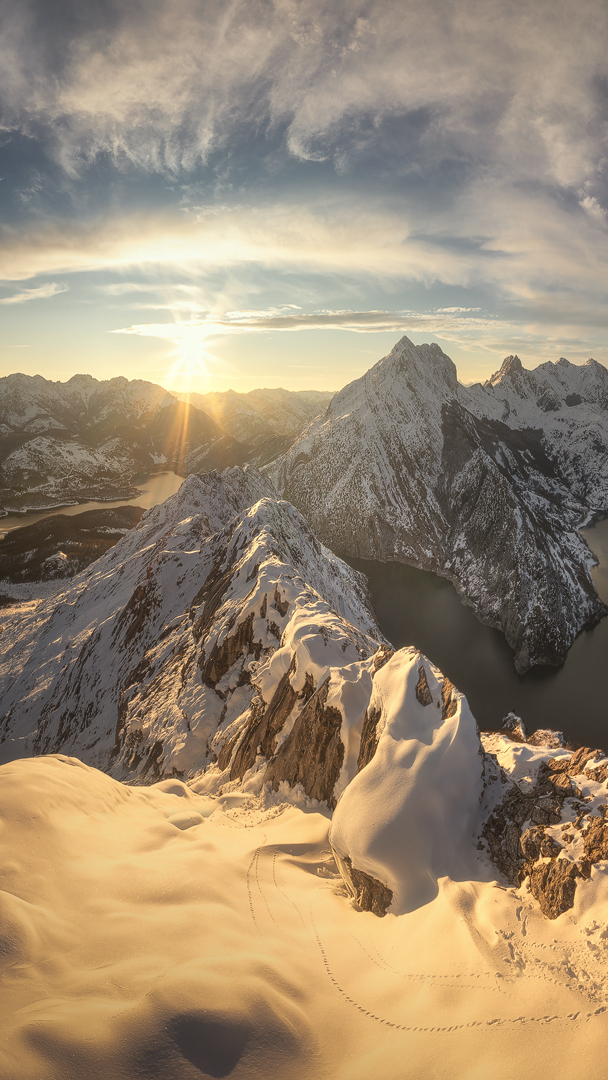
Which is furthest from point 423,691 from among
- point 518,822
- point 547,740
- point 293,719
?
point 547,740

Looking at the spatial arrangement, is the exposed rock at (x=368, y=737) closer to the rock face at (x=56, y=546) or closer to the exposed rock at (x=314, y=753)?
the exposed rock at (x=314, y=753)

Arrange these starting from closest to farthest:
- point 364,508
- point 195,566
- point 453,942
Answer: point 453,942 < point 195,566 < point 364,508

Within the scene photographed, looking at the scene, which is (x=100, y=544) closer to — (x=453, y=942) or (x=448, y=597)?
(x=448, y=597)

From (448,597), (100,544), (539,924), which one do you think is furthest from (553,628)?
(100,544)

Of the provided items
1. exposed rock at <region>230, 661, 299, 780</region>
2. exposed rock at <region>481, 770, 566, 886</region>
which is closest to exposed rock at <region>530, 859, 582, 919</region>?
exposed rock at <region>481, 770, 566, 886</region>

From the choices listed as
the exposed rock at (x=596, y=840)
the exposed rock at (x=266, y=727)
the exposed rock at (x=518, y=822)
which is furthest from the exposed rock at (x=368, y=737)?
the exposed rock at (x=596, y=840)

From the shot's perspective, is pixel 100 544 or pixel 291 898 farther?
pixel 100 544

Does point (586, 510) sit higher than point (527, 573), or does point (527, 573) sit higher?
point (586, 510)
